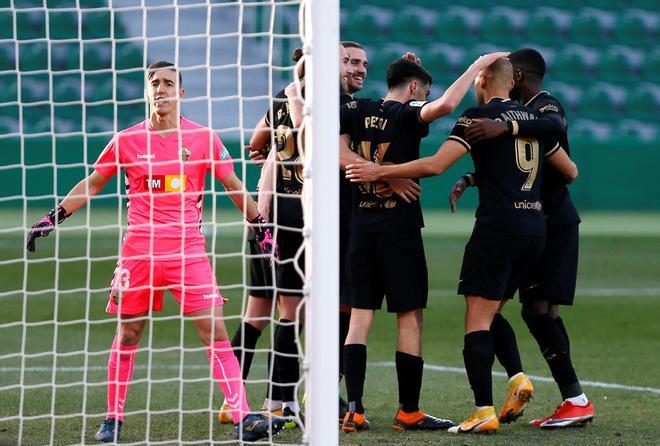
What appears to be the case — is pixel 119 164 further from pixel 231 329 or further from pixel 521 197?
pixel 231 329

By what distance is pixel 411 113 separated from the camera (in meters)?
5.41

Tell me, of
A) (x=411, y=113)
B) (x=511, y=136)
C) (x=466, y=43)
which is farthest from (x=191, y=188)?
(x=466, y=43)

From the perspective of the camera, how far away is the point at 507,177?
548 centimetres

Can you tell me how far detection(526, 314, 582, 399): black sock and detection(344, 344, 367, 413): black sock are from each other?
1.05 m

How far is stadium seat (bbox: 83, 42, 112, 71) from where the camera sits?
23344 mm

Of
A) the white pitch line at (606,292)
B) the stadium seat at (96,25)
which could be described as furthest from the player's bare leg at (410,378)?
the stadium seat at (96,25)

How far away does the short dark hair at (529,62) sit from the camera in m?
5.94

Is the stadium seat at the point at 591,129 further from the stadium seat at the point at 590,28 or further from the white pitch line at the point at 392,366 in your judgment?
the white pitch line at the point at 392,366

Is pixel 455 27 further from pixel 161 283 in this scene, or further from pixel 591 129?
pixel 161 283

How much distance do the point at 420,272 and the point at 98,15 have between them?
1770 cm

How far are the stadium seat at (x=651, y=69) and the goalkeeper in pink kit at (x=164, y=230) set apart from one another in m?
22.9

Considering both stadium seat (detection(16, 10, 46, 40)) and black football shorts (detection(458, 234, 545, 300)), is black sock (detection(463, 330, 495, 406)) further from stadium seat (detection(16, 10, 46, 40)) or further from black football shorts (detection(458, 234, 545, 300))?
stadium seat (detection(16, 10, 46, 40))

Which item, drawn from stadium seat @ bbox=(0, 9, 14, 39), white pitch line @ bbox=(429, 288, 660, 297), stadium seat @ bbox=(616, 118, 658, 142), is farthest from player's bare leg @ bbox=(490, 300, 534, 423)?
stadium seat @ bbox=(616, 118, 658, 142)

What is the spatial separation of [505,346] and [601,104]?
2086cm
